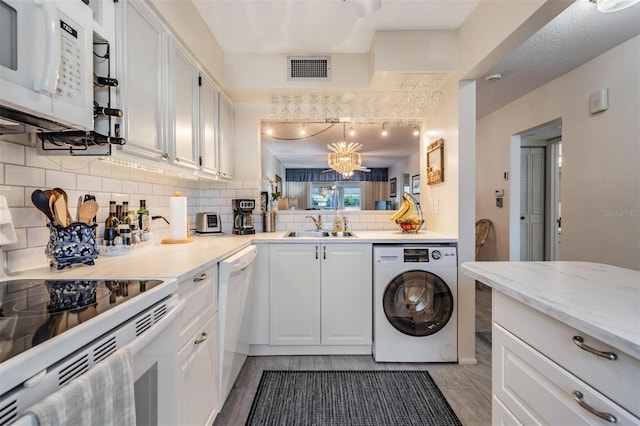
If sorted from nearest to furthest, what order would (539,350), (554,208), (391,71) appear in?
(539,350) < (391,71) < (554,208)

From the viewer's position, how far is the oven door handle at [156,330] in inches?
30.9

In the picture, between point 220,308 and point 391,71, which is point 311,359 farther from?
point 391,71

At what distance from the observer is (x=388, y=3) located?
6.48 feet

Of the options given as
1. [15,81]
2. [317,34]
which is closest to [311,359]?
[15,81]

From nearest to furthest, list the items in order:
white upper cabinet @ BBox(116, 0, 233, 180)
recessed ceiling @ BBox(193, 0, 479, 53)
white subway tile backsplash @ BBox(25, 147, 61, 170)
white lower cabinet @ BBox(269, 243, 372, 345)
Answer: white subway tile backsplash @ BBox(25, 147, 61, 170)
white upper cabinet @ BBox(116, 0, 233, 180)
recessed ceiling @ BBox(193, 0, 479, 53)
white lower cabinet @ BBox(269, 243, 372, 345)

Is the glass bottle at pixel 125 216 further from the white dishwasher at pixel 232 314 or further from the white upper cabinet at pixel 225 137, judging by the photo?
the white upper cabinet at pixel 225 137

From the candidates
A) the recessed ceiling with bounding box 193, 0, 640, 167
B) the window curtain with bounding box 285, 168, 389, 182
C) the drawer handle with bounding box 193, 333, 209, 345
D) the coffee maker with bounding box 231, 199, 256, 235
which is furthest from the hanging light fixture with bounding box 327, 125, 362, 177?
the drawer handle with bounding box 193, 333, 209, 345

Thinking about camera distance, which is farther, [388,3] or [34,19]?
[388,3]

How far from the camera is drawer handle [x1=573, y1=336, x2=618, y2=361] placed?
679 mm

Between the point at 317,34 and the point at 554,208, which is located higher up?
the point at 317,34

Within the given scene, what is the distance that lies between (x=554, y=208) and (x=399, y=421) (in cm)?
417

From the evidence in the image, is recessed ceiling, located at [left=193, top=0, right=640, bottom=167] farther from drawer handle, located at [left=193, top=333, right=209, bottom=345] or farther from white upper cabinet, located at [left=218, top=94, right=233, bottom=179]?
drawer handle, located at [left=193, top=333, right=209, bottom=345]

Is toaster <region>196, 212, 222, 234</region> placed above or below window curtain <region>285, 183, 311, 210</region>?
below

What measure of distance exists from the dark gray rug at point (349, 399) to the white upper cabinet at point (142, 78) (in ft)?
5.33
